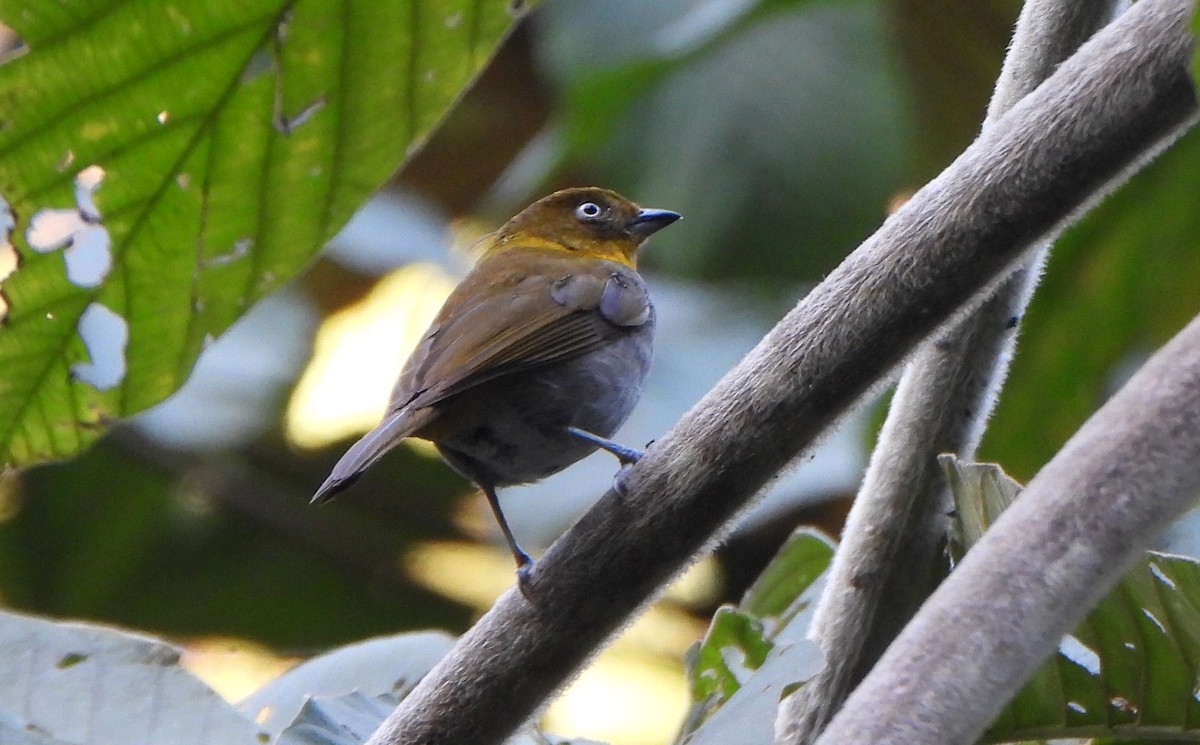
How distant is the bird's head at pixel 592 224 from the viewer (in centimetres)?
376

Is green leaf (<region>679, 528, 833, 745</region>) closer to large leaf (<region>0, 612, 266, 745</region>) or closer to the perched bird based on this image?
the perched bird

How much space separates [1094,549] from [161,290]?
1696 mm

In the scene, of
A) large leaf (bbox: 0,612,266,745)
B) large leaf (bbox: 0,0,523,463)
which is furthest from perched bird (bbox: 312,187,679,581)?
large leaf (bbox: 0,612,266,745)

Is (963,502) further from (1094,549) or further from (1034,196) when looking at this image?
(1094,549)

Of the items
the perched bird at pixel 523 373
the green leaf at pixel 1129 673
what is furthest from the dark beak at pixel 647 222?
the green leaf at pixel 1129 673

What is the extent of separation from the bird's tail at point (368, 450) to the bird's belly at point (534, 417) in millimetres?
111

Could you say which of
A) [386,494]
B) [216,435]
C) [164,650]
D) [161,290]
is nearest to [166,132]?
[161,290]

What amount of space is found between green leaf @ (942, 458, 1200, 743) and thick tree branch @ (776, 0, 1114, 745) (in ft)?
0.81

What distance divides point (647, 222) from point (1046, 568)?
2892 mm

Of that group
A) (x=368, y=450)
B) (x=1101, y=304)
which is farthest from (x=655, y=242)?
(x=368, y=450)

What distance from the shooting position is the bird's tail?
212cm

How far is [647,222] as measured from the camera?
148 inches

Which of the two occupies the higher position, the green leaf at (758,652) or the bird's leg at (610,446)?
the bird's leg at (610,446)

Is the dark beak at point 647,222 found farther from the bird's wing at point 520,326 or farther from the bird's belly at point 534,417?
the bird's belly at point 534,417
